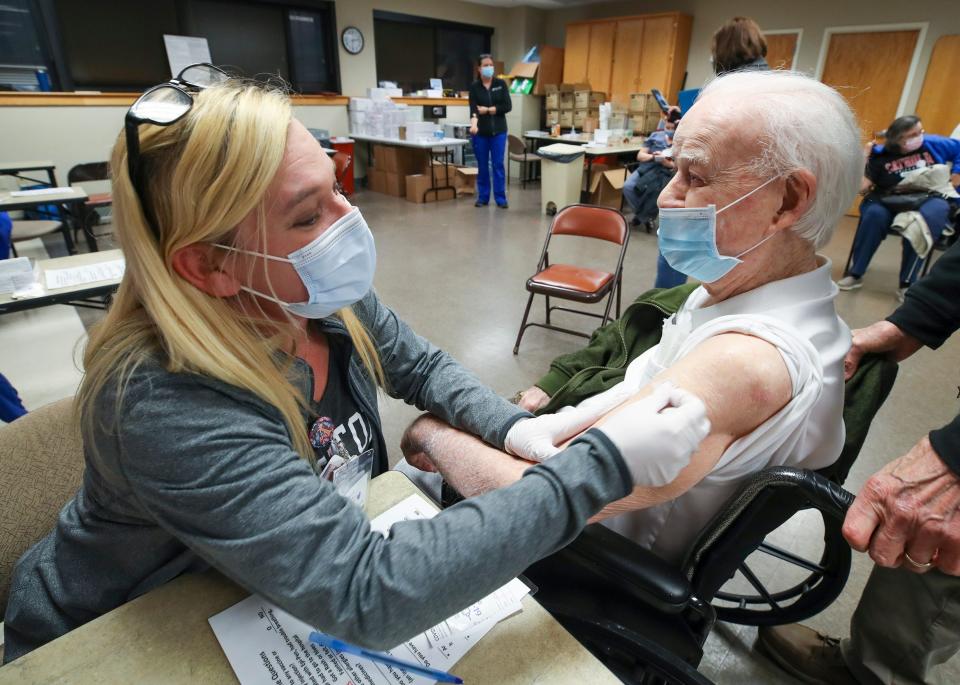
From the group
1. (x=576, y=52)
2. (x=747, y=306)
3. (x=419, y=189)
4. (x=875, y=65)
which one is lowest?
(x=419, y=189)

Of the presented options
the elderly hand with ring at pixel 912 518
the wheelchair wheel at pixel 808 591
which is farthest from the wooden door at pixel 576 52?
the elderly hand with ring at pixel 912 518

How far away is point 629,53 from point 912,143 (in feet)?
18.3

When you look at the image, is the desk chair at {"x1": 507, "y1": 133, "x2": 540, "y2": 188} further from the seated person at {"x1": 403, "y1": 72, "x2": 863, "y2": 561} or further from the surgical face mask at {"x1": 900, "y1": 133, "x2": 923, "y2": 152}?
the seated person at {"x1": 403, "y1": 72, "x2": 863, "y2": 561}

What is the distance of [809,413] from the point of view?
890 mm

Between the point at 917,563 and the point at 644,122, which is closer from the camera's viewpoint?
the point at 917,563

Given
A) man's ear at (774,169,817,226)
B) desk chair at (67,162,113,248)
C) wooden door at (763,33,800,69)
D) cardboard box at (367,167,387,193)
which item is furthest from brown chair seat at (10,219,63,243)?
wooden door at (763,33,800,69)

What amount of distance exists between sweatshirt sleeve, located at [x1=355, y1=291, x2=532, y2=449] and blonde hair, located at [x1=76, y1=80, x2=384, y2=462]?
0.45 meters

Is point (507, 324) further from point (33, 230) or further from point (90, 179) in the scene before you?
point (90, 179)

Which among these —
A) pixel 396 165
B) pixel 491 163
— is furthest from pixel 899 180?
pixel 396 165

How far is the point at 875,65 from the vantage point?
255 inches

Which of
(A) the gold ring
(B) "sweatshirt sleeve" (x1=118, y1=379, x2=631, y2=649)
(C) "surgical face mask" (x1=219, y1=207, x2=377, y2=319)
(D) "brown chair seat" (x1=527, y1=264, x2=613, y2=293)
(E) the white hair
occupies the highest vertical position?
(E) the white hair

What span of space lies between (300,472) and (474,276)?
379cm

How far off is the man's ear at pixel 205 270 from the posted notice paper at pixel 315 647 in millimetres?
446

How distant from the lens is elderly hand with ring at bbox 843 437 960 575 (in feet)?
2.52
